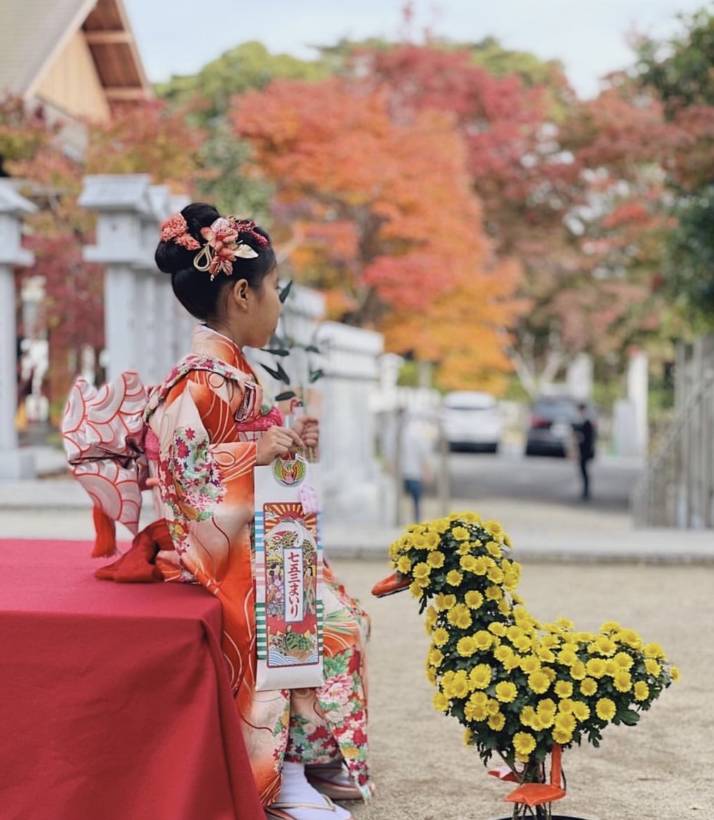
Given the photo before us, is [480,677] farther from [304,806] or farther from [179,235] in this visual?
[179,235]

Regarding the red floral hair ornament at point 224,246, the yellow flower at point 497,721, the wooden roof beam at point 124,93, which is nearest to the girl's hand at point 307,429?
the red floral hair ornament at point 224,246

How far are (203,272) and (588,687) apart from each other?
1314 millimetres

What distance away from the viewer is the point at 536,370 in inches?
1278

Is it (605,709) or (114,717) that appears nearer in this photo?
(605,709)

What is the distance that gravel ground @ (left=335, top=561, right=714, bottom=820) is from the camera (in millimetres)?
3312

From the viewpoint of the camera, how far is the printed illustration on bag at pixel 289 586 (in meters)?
2.78

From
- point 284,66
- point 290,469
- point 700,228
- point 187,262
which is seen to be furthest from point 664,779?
point 284,66

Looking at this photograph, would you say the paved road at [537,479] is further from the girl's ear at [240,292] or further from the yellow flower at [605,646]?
the yellow flower at [605,646]

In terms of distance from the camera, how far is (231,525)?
2.85m

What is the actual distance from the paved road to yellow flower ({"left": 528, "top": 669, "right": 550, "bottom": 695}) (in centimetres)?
1326

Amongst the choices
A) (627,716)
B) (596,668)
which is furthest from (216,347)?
(627,716)

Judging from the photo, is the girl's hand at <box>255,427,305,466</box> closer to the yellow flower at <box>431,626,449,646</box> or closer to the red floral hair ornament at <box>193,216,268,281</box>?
the red floral hair ornament at <box>193,216,268,281</box>

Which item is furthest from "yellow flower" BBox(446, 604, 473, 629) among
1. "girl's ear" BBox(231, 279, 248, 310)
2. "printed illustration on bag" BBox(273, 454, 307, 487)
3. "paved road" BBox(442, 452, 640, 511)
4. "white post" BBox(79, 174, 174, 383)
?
"paved road" BBox(442, 452, 640, 511)

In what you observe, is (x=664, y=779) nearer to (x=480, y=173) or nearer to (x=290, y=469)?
(x=290, y=469)
